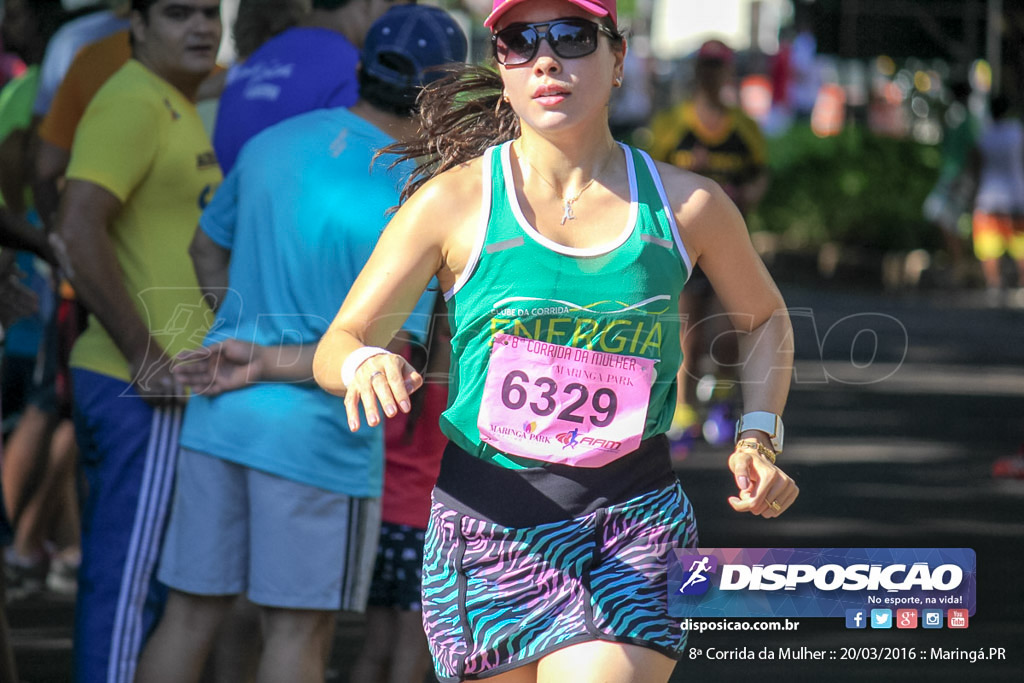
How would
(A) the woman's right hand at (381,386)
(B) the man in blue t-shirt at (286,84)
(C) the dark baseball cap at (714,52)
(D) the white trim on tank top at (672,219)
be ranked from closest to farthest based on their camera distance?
(A) the woman's right hand at (381,386), (D) the white trim on tank top at (672,219), (B) the man in blue t-shirt at (286,84), (C) the dark baseball cap at (714,52)

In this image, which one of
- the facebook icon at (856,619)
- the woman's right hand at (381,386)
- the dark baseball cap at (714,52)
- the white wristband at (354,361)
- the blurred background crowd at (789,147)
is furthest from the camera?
the dark baseball cap at (714,52)

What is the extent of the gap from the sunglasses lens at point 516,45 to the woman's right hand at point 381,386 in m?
0.64

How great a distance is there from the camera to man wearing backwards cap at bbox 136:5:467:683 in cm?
403

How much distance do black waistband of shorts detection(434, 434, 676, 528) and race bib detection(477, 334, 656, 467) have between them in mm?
35

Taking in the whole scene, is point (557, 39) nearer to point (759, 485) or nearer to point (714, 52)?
point (759, 485)

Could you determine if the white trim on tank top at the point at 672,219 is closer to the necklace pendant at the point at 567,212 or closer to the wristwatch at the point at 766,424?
the necklace pendant at the point at 567,212

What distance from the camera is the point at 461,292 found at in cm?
311

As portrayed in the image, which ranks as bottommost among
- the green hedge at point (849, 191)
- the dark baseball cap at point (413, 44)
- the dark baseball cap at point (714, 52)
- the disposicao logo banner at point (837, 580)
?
the green hedge at point (849, 191)

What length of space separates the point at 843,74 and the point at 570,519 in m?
20.5

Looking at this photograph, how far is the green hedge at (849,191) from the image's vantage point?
18766 mm

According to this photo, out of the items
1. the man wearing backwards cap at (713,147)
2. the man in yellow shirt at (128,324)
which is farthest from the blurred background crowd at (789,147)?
the man in yellow shirt at (128,324)

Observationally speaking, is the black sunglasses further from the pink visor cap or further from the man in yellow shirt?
the man in yellow shirt

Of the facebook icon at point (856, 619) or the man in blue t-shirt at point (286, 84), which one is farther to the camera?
the man in blue t-shirt at point (286, 84)

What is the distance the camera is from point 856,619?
3965 millimetres
